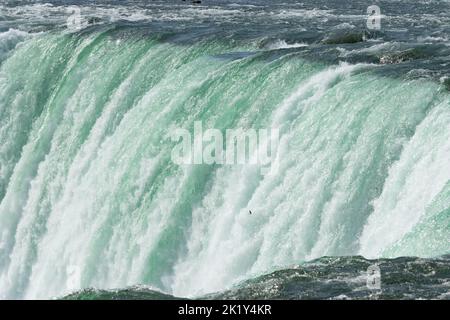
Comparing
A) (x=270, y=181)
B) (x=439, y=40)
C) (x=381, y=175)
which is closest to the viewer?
(x=381, y=175)

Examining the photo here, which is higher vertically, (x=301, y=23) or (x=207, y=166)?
(x=301, y=23)

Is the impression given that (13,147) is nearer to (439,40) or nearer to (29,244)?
(29,244)

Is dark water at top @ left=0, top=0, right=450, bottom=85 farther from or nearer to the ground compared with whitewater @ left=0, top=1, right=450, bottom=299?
farther from the ground

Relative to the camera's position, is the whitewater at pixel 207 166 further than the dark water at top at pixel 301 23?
No

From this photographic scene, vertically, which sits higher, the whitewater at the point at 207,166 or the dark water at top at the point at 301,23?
the dark water at top at the point at 301,23

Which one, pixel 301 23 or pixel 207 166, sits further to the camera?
pixel 301 23

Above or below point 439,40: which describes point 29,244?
below

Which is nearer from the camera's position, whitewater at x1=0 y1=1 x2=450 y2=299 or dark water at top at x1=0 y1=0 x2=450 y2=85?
whitewater at x1=0 y1=1 x2=450 y2=299
